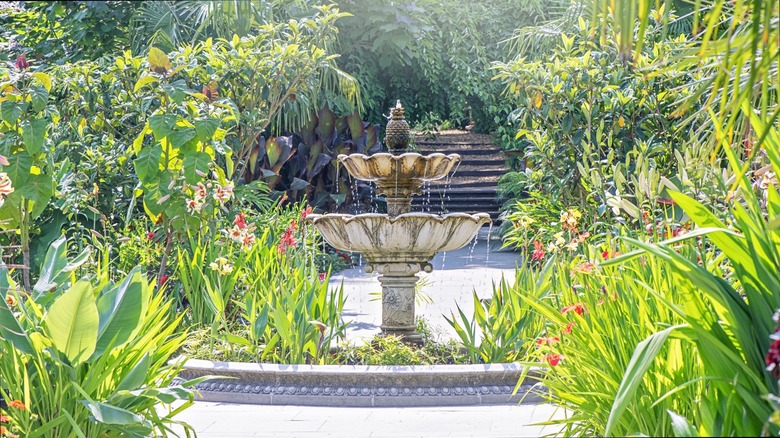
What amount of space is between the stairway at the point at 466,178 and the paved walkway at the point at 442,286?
2.48 m

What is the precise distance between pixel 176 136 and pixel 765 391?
4647 millimetres

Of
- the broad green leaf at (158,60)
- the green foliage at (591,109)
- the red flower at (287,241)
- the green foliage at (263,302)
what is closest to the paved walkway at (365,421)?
the green foliage at (263,302)

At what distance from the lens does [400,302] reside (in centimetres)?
588

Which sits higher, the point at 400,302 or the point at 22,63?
the point at 22,63

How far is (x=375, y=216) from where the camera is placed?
5504mm

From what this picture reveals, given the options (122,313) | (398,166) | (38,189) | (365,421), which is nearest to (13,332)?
(122,313)

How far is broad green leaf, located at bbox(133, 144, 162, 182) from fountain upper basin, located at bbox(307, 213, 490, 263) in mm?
1240

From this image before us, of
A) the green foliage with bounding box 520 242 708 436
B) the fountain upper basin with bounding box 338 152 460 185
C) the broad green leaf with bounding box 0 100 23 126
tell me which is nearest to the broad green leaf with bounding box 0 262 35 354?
the green foliage with bounding box 520 242 708 436

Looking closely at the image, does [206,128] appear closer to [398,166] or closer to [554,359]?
[398,166]

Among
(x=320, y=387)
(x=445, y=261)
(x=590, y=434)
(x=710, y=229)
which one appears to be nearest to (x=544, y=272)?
(x=320, y=387)

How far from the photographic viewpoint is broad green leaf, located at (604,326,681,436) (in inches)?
86.0

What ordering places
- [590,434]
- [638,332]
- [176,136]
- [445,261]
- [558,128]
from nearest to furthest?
1. [638,332]
2. [590,434]
3. [176,136]
4. [558,128]
5. [445,261]

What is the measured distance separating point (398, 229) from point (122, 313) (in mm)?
2490

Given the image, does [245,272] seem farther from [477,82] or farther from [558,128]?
[477,82]
